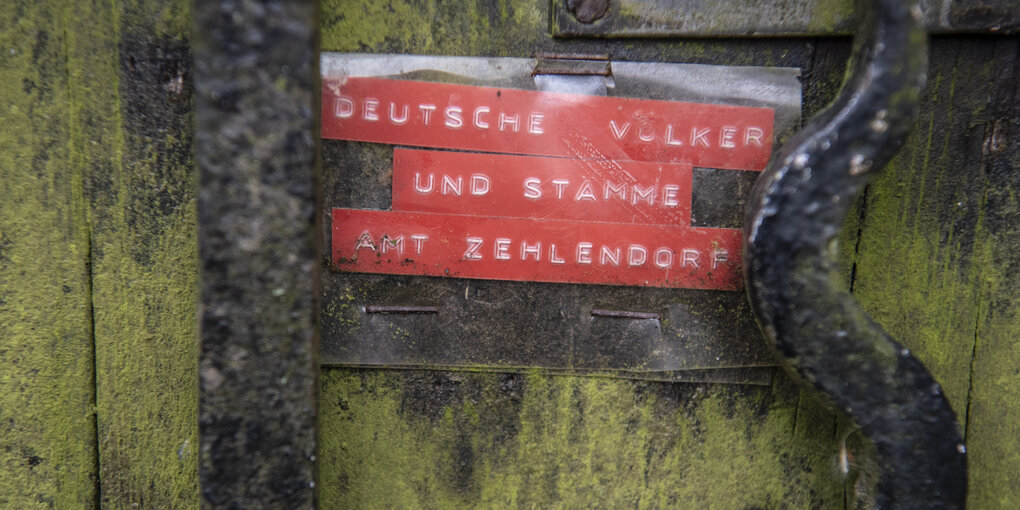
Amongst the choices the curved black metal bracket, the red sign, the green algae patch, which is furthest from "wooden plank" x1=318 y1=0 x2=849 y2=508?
the red sign

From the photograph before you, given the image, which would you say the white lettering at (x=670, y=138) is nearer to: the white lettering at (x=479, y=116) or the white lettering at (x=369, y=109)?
the white lettering at (x=479, y=116)

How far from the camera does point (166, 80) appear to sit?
0.62m

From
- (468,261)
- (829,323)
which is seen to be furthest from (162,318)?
(829,323)

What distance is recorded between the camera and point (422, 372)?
68 centimetres

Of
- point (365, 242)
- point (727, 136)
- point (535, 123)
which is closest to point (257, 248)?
point (365, 242)

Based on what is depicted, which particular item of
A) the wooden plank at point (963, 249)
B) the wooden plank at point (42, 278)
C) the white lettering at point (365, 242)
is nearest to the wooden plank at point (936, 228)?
the wooden plank at point (963, 249)

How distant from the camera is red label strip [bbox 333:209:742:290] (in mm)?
641

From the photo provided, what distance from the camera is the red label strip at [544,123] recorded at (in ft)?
2.06

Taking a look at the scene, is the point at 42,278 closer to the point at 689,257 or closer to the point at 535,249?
the point at 535,249

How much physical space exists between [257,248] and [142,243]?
0.25 metres

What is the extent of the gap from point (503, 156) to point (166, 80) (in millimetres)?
438

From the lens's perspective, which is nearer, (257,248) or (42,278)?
(257,248)

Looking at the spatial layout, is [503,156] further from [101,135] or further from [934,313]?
[934,313]

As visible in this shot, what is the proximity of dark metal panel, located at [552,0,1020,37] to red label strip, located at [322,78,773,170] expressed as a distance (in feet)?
0.29
